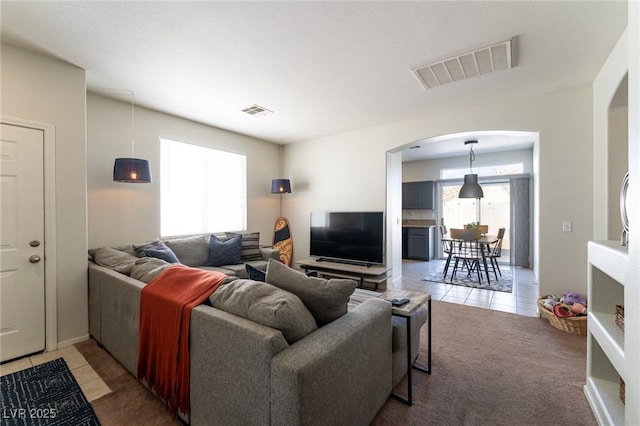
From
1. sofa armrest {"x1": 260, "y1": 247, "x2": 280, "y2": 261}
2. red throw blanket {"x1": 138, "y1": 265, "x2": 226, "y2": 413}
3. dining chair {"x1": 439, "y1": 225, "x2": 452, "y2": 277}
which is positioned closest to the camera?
red throw blanket {"x1": 138, "y1": 265, "x2": 226, "y2": 413}

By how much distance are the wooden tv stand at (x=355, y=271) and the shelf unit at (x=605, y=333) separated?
2.39 metres

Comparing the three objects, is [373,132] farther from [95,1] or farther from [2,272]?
[2,272]

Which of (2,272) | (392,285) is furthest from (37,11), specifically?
(392,285)

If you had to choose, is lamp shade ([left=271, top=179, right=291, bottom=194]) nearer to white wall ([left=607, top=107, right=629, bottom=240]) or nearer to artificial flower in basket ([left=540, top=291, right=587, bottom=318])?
artificial flower in basket ([left=540, top=291, right=587, bottom=318])

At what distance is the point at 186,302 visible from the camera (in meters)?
1.58

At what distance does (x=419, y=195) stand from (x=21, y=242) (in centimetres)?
763

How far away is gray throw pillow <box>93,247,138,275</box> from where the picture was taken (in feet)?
8.07

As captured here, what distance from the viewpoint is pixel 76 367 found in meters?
2.22

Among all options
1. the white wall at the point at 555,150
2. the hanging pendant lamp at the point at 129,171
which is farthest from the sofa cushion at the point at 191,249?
the white wall at the point at 555,150

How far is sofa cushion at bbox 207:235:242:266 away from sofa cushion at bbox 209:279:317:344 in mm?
2496

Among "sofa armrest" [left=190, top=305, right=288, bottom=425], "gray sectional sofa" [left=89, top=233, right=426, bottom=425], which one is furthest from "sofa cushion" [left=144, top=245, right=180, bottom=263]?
"sofa armrest" [left=190, top=305, right=288, bottom=425]

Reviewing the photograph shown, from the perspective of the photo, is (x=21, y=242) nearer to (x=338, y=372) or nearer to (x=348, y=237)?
(x=338, y=372)

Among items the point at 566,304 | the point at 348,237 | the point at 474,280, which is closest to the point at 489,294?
the point at 474,280

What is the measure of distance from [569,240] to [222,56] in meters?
4.32
